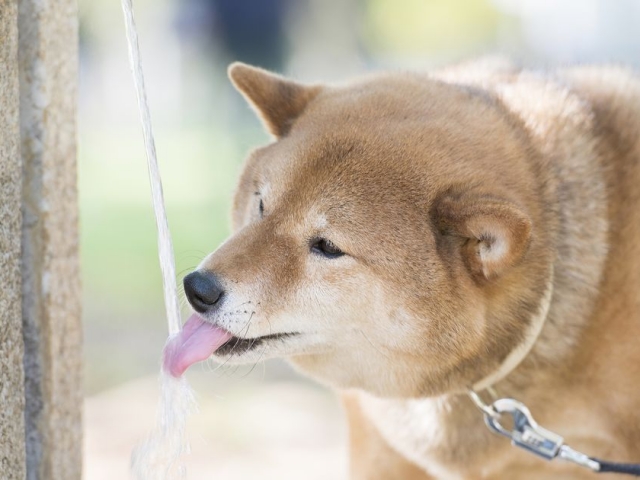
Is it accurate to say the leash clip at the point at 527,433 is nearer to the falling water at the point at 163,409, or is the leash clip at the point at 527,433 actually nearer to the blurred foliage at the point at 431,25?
the falling water at the point at 163,409

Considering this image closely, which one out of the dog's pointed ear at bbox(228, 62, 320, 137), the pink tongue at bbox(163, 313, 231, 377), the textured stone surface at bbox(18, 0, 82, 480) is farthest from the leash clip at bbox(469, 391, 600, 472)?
the textured stone surface at bbox(18, 0, 82, 480)

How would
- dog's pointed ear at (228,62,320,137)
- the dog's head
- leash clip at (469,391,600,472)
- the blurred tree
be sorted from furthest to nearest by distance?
1. the blurred tree
2. dog's pointed ear at (228,62,320,137)
3. leash clip at (469,391,600,472)
4. the dog's head

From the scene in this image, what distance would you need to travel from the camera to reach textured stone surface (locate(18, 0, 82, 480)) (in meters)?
2.12

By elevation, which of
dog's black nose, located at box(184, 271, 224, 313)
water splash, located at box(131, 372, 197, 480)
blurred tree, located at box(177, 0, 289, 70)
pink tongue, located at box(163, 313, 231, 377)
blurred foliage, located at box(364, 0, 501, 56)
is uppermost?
dog's black nose, located at box(184, 271, 224, 313)

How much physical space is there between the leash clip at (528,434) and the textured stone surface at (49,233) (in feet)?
3.87

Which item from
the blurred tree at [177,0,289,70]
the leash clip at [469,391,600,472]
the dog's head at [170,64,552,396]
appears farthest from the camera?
the blurred tree at [177,0,289,70]

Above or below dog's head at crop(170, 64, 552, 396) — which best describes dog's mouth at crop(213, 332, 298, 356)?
below

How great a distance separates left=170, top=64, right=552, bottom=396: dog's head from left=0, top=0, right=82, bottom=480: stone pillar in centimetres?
38

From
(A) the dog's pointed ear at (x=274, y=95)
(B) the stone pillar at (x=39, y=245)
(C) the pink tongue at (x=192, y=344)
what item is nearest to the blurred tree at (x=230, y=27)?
(A) the dog's pointed ear at (x=274, y=95)

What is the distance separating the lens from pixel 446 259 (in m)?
2.29

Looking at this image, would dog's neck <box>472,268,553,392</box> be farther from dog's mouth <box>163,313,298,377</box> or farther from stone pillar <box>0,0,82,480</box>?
stone pillar <box>0,0,82,480</box>

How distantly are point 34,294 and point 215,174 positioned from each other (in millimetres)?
6759

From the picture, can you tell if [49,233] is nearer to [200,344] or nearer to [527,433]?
[200,344]

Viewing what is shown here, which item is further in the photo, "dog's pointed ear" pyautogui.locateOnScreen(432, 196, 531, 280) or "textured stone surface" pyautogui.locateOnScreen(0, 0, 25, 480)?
"dog's pointed ear" pyautogui.locateOnScreen(432, 196, 531, 280)
